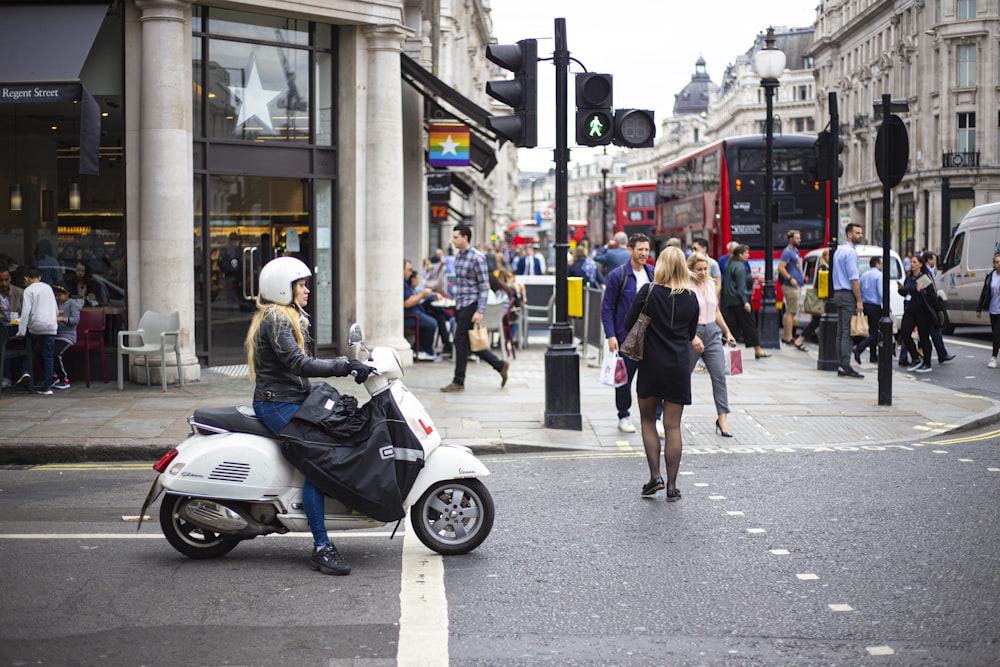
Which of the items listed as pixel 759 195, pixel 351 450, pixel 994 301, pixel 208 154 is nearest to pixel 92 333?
pixel 208 154

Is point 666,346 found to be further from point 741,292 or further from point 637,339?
point 741,292

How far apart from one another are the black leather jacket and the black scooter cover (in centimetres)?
10

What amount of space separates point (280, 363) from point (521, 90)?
5.42 meters

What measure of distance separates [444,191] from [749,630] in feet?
79.4

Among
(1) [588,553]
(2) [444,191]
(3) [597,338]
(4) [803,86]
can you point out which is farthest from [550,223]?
(1) [588,553]

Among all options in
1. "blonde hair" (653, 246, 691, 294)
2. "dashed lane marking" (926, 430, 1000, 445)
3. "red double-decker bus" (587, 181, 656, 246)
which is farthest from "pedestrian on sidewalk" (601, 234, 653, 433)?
"red double-decker bus" (587, 181, 656, 246)

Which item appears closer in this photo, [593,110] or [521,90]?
[521,90]

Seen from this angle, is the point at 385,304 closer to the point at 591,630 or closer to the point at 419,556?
the point at 419,556

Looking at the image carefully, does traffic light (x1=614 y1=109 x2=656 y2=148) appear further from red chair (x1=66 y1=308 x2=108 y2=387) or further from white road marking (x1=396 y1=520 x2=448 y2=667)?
red chair (x1=66 y1=308 x2=108 y2=387)

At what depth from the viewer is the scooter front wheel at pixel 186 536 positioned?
6.42 m

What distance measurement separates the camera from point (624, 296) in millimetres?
10969

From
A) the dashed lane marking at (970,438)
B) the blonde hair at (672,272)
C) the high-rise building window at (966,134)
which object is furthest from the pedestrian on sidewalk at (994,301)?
the high-rise building window at (966,134)

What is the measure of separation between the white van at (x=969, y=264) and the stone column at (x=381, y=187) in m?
12.9

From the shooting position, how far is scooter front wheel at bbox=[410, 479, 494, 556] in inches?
258
